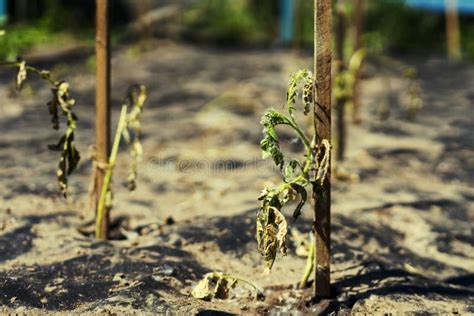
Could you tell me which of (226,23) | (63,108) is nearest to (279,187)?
(63,108)

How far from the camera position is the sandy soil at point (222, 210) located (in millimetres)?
3186

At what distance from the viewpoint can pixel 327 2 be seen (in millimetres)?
2932

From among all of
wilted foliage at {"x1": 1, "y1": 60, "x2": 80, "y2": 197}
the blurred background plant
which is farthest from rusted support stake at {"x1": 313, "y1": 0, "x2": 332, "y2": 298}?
the blurred background plant

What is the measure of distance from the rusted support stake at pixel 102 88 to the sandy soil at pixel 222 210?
317 mm

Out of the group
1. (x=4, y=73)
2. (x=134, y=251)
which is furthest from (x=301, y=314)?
(x=4, y=73)

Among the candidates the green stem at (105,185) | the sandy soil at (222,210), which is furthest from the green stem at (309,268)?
the green stem at (105,185)

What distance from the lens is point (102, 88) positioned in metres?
3.77

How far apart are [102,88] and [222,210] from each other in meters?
1.04

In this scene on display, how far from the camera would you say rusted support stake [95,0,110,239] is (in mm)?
3740

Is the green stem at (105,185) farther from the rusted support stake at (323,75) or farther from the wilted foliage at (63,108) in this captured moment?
the rusted support stake at (323,75)

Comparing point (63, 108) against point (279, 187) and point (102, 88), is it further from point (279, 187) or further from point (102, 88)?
point (279, 187)

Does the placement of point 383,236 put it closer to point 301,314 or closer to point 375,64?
point 301,314

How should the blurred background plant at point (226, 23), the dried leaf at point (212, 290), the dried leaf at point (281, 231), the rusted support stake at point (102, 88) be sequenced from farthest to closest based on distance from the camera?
the blurred background plant at point (226, 23) → the rusted support stake at point (102, 88) → the dried leaf at point (212, 290) → the dried leaf at point (281, 231)

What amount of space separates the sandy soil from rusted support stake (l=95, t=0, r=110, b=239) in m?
0.32
